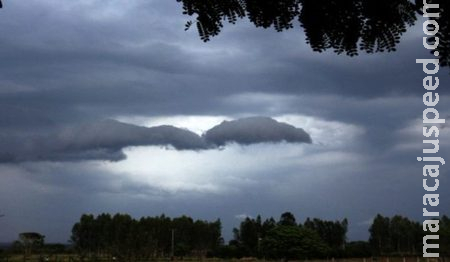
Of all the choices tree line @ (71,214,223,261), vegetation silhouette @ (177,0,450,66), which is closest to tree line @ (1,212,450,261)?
tree line @ (71,214,223,261)

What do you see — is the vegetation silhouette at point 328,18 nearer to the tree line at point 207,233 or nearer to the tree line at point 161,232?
the tree line at point 207,233

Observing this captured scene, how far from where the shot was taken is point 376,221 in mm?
97312

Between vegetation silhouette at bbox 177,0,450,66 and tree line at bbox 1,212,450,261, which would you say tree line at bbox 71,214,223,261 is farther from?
vegetation silhouette at bbox 177,0,450,66

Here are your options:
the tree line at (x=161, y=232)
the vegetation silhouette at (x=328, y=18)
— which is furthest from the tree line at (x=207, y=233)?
the vegetation silhouette at (x=328, y=18)

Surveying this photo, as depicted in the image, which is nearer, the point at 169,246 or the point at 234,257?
the point at 234,257

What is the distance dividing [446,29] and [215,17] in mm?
773

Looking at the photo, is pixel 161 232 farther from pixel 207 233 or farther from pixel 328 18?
pixel 328 18

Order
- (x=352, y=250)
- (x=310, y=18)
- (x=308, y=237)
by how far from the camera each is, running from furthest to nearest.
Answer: (x=352, y=250) < (x=308, y=237) < (x=310, y=18)

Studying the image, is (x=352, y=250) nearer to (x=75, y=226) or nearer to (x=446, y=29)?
(x=75, y=226)

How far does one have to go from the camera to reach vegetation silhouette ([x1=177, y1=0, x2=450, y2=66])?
6.07 ft

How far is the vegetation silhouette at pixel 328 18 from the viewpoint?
185 cm

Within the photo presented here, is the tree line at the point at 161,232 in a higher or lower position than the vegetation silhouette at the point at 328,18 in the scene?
lower

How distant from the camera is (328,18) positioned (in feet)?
6.28

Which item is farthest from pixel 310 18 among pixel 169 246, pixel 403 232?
pixel 403 232
